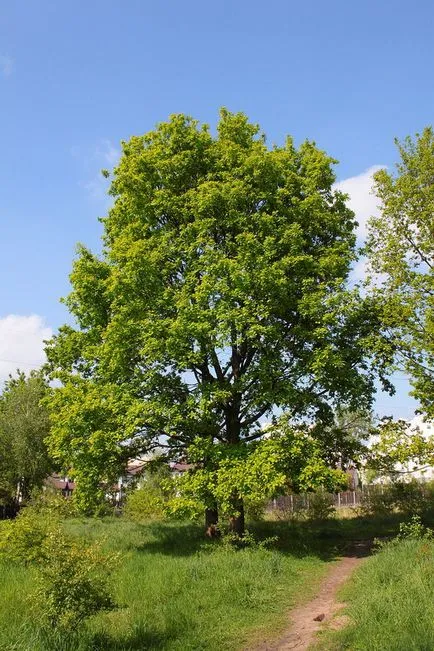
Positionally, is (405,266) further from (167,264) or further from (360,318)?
(167,264)

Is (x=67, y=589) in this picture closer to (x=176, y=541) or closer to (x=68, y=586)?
(x=68, y=586)

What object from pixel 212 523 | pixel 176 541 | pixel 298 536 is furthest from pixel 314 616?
pixel 212 523

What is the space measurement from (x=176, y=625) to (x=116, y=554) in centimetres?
185

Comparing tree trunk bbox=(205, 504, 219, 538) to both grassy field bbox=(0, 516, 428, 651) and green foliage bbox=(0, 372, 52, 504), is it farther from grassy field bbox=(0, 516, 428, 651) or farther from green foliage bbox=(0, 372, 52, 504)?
green foliage bbox=(0, 372, 52, 504)

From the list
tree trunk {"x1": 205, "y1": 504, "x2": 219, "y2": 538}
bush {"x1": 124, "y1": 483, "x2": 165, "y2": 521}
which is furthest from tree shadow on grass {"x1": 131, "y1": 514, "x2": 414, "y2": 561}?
bush {"x1": 124, "y1": 483, "x2": 165, "y2": 521}

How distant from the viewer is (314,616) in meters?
11.3

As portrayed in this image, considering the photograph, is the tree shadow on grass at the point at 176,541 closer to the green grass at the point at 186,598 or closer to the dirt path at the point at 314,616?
the green grass at the point at 186,598

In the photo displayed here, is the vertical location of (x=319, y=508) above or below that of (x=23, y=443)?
below

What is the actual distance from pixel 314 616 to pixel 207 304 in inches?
412

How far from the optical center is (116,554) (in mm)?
9930

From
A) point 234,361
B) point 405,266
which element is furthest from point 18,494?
point 405,266

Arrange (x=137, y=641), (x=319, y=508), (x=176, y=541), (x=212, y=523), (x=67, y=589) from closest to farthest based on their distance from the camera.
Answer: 1. (x=67, y=589)
2. (x=137, y=641)
3. (x=176, y=541)
4. (x=212, y=523)
5. (x=319, y=508)

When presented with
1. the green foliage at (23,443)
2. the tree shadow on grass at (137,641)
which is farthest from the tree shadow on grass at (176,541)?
the green foliage at (23,443)

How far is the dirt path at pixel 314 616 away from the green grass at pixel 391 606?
371mm
